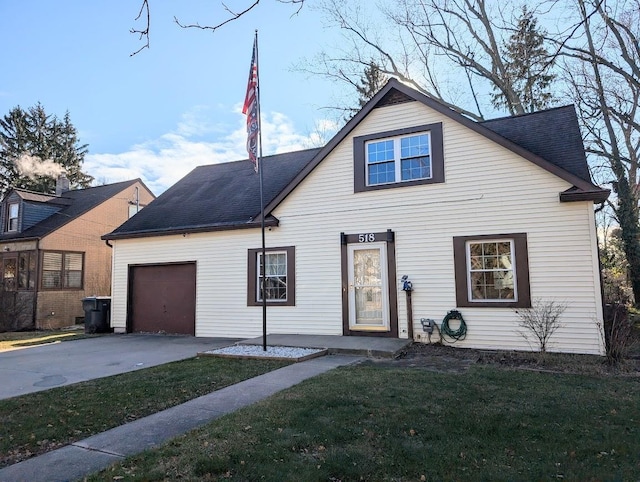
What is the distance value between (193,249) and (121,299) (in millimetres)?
3340

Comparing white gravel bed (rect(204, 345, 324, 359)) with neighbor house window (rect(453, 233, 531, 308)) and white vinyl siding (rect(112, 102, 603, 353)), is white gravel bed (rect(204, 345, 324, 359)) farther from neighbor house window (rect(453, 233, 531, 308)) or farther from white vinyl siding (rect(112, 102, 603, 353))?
neighbor house window (rect(453, 233, 531, 308))

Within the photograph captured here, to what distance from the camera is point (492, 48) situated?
65.9ft

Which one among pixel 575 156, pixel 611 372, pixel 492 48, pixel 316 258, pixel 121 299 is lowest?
A: pixel 611 372

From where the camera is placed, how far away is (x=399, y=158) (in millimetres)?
10766

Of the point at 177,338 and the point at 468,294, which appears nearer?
the point at 468,294

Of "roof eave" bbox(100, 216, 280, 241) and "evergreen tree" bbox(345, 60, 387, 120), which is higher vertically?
"evergreen tree" bbox(345, 60, 387, 120)

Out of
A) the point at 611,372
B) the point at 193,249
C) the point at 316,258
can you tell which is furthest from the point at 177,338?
the point at 611,372

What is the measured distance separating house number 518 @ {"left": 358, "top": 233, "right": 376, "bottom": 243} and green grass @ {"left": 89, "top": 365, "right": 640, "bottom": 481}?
5.03 meters

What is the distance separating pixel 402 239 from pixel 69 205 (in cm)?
1963

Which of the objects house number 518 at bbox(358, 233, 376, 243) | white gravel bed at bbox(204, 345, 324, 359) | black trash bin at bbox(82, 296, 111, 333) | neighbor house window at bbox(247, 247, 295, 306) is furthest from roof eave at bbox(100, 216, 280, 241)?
white gravel bed at bbox(204, 345, 324, 359)

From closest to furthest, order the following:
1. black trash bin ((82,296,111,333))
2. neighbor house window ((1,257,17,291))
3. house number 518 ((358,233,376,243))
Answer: house number 518 ((358,233,376,243))
black trash bin ((82,296,111,333))
neighbor house window ((1,257,17,291))

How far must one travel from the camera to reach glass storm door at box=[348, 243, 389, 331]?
1053 centimetres

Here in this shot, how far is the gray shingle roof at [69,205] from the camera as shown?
19.6 metres

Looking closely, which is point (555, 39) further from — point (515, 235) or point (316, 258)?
point (316, 258)
